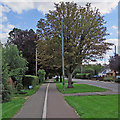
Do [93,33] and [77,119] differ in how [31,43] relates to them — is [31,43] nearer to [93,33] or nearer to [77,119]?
[93,33]

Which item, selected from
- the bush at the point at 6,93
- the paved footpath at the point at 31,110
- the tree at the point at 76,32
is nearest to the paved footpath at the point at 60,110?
the paved footpath at the point at 31,110

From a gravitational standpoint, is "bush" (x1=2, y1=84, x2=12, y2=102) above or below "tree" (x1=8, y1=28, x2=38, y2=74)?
below

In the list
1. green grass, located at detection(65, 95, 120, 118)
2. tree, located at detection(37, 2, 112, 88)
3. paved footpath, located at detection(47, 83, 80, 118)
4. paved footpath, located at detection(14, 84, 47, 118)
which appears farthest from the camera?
tree, located at detection(37, 2, 112, 88)

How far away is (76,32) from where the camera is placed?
23312mm

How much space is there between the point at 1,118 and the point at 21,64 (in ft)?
40.3

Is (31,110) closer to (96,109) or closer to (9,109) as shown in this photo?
(9,109)

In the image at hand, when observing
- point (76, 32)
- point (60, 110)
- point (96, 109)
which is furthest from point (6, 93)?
point (76, 32)

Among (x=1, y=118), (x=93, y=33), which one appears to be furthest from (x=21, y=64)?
(x=1, y=118)

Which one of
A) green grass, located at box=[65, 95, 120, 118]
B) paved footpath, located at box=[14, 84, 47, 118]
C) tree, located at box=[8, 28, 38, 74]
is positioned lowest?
paved footpath, located at box=[14, 84, 47, 118]

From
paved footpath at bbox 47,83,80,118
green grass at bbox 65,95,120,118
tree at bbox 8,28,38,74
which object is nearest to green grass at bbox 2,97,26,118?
paved footpath at bbox 47,83,80,118

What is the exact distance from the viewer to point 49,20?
975 inches

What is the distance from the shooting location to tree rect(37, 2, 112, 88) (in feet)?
77.3

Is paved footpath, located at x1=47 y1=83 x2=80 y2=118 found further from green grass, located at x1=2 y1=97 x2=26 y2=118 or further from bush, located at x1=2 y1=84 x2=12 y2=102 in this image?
bush, located at x1=2 y1=84 x2=12 y2=102

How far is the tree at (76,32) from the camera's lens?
23.5 metres
